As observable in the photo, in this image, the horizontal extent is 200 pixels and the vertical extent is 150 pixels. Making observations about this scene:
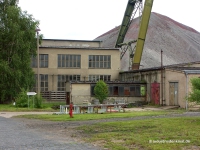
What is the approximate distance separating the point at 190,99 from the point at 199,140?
5.63m

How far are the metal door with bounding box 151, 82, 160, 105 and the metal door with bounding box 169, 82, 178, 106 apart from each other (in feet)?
7.16

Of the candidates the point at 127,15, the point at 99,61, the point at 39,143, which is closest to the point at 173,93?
the point at 99,61

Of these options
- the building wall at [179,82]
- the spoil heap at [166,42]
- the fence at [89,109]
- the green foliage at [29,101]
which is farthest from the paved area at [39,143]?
the spoil heap at [166,42]

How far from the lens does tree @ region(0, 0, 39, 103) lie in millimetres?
35688

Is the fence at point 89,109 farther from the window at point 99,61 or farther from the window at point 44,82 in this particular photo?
the window at point 44,82

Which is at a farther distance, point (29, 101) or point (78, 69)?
point (78, 69)

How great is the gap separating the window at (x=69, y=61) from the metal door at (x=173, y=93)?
17448 millimetres

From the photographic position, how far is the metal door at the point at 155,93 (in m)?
32.5

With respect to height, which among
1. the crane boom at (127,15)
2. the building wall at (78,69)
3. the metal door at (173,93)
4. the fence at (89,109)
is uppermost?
the crane boom at (127,15)

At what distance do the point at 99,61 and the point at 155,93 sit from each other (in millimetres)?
13843

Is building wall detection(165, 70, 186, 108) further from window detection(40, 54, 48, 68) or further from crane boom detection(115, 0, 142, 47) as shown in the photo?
crane boom detection(115, 0, 142, 47)

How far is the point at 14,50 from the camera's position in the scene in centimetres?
3719

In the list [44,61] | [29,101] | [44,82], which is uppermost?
[44,61]

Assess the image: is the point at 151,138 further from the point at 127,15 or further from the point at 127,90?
the point at 127,15
